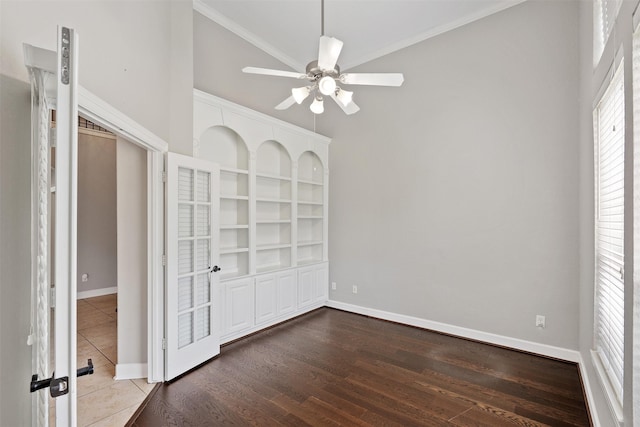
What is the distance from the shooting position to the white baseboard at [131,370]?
2740 millimetres

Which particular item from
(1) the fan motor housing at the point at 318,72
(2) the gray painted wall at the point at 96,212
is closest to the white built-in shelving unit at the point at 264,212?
(1) the fan motor housing at the point at 318,72

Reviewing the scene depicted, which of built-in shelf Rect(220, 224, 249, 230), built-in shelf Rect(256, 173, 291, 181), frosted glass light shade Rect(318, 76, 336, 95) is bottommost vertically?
built-in shelf Rect(220, 224, 249, 230)

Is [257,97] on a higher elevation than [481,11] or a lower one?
lower

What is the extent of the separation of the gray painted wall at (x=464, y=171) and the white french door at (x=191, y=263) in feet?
4.62

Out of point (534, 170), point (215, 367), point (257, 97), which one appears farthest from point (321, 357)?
point (257, 97)

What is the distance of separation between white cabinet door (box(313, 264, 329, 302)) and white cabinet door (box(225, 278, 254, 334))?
1254 mm

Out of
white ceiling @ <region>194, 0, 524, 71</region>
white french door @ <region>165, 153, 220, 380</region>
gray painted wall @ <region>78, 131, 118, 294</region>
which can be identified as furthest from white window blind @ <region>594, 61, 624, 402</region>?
gray painted wall @ <region>78, 131, 118, 294</region>

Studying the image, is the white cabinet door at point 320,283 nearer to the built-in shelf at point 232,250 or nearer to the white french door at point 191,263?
the built-in shelf at point 232,250

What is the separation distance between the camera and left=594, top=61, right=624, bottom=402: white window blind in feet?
5.72

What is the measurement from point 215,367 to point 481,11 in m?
5.00

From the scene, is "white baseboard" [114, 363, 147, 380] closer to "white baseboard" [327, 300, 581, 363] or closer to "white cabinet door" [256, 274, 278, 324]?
"white cabinet door" [256, 274, 278, 324]

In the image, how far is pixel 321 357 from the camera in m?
3.21

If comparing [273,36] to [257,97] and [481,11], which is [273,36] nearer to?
[257,97]

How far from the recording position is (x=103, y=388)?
8.49ft
